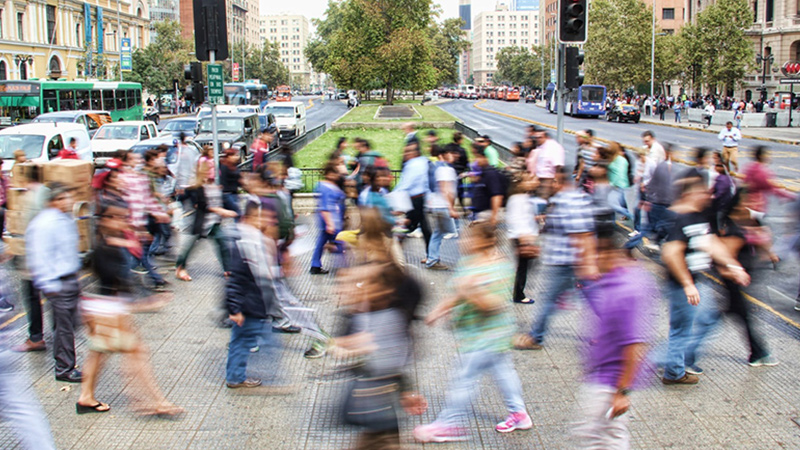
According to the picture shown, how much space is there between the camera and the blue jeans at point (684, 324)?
607 centimetres

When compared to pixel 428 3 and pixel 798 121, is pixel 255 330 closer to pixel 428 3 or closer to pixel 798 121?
pixel 798 121

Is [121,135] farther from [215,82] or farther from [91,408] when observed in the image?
[91,408]

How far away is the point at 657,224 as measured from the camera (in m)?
10.3

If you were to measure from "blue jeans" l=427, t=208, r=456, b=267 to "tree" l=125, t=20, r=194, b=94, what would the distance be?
53894mm

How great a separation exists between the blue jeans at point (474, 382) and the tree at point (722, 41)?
176 ft

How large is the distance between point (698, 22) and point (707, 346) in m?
53.3

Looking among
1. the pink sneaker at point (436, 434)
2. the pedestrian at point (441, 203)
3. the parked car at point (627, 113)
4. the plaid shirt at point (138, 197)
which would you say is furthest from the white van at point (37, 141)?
the parked car at point (627, 113)

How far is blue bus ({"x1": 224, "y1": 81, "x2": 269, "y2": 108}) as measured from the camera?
50062 mm

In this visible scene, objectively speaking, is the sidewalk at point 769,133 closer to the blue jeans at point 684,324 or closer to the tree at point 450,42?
the blue jeans at point 684,324

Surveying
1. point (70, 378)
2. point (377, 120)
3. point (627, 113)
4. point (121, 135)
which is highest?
point (627, 113)

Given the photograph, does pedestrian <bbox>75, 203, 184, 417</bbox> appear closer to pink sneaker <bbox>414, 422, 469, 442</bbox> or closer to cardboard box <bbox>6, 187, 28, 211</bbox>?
pink sneaker <bbox>414, 422, 469, 442</bbox>

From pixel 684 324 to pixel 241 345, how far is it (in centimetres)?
379

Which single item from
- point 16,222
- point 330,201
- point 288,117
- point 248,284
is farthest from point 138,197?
point 288,117

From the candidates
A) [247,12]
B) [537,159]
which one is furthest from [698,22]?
[247,12]
